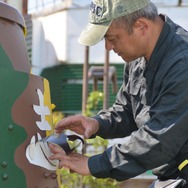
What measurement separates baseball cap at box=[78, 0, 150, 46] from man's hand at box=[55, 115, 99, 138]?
421 mm

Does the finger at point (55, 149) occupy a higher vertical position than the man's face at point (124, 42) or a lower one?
lower

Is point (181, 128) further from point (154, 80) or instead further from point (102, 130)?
point (102, 130)

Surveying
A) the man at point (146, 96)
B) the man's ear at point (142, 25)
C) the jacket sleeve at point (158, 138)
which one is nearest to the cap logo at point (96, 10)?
the man at point (146, 96)

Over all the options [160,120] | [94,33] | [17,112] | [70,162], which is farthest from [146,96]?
[17,112]

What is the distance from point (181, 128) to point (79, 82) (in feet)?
56.6

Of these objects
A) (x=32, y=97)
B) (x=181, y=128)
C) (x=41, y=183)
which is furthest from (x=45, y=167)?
(x=181, y=128)

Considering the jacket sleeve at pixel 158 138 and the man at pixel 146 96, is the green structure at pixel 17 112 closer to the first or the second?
the man at pixel 146 96

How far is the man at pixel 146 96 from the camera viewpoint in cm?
257

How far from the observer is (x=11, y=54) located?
2.66 meters

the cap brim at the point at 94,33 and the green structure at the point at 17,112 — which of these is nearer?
the green structure at the point at 17,112

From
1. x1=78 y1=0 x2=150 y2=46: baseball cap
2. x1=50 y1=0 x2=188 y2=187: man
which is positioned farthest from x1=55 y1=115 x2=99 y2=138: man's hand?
x1=78 y1=0 x2=150 y2=46: baseball cap

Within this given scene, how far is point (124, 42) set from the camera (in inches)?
107

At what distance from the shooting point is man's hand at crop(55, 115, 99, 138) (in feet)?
9.56

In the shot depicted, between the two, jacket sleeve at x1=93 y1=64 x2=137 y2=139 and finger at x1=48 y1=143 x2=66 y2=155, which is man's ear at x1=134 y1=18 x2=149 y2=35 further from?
finger at x1=48 y1=143 x2=66 y2=155
